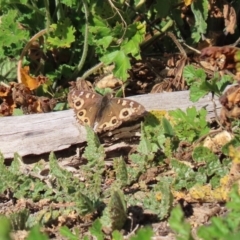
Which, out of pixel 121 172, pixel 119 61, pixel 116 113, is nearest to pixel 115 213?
pixel 121 172

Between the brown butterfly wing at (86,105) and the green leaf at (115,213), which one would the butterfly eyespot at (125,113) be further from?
the green leaf at (115,213)

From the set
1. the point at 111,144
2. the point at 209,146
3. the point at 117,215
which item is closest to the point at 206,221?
the point at 117,215

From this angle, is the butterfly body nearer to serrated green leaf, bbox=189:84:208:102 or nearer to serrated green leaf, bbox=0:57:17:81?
serrated green leaf, bbox=189:84:208:102

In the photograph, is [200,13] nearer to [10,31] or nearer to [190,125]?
[190,125]

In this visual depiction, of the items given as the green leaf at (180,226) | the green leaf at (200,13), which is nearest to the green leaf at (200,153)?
the green leaf at (200,13)

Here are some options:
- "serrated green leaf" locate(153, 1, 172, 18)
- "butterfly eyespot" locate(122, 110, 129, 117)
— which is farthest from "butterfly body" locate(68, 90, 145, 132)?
"serrated green leaf" locate(153, 1, 172, 18)

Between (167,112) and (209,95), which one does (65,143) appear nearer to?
(167,112)
